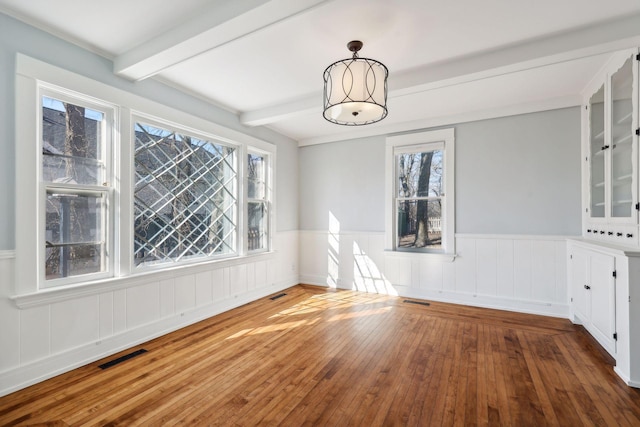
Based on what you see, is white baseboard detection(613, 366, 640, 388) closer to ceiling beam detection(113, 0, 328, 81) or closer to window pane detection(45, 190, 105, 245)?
ceiling beam detection(113, 0, 328, 81)

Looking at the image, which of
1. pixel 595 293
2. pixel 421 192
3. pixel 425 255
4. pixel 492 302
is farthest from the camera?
pixel 421 192

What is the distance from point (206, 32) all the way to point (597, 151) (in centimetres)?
393

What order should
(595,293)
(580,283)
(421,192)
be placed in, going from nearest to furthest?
(595,293), (580,283), (421,192)

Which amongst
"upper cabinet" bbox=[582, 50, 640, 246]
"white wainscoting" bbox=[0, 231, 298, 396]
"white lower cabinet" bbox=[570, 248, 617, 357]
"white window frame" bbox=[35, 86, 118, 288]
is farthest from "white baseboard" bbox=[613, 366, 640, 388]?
"white window frame" bbox=[35, 86, 118, 288]

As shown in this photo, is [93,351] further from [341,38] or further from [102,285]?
[341,38]

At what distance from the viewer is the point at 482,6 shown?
2.01m

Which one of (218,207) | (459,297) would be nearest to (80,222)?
(218,207)

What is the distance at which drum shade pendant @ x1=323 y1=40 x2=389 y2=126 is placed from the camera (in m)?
2.21

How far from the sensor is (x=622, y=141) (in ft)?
8.58

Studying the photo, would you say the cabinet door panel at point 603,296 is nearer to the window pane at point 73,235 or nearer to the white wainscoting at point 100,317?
the white wainscoting at point 100,317

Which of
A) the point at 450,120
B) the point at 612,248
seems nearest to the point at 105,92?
the point at 450,120

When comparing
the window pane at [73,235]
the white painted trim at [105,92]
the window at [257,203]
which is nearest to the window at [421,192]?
the window at [257,203]

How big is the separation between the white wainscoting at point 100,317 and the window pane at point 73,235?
0.82 ft

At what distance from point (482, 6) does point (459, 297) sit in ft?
11.2
